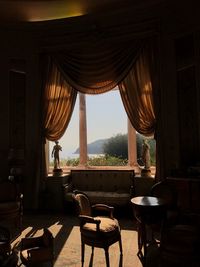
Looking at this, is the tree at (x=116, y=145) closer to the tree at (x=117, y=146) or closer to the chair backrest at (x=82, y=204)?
the tree at (x=117, y=146)

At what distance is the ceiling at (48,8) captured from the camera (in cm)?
554

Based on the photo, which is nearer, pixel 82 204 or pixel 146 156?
pixel 82 204

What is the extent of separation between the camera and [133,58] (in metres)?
5.57

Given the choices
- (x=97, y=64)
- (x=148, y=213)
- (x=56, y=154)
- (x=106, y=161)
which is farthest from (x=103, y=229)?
(x=97, y=64)

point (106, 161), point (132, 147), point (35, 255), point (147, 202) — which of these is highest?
point (132, 147)

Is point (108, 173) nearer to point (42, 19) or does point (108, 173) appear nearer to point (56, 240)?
point (56, 240)

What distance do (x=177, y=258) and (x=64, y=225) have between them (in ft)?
8.46

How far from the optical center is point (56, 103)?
615 cm

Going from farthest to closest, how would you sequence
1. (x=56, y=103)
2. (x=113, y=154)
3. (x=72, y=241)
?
(x=113, y=154), (x=56, y=103), (x=72, y=241)

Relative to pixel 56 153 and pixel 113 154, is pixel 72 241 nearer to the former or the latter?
pixel 56 153

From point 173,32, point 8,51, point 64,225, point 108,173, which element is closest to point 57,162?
point 108,173

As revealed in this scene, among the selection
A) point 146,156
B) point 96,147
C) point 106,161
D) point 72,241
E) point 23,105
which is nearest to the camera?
point 72,241

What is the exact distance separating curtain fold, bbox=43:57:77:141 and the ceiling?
107 cm

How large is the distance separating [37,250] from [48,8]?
4959mm
